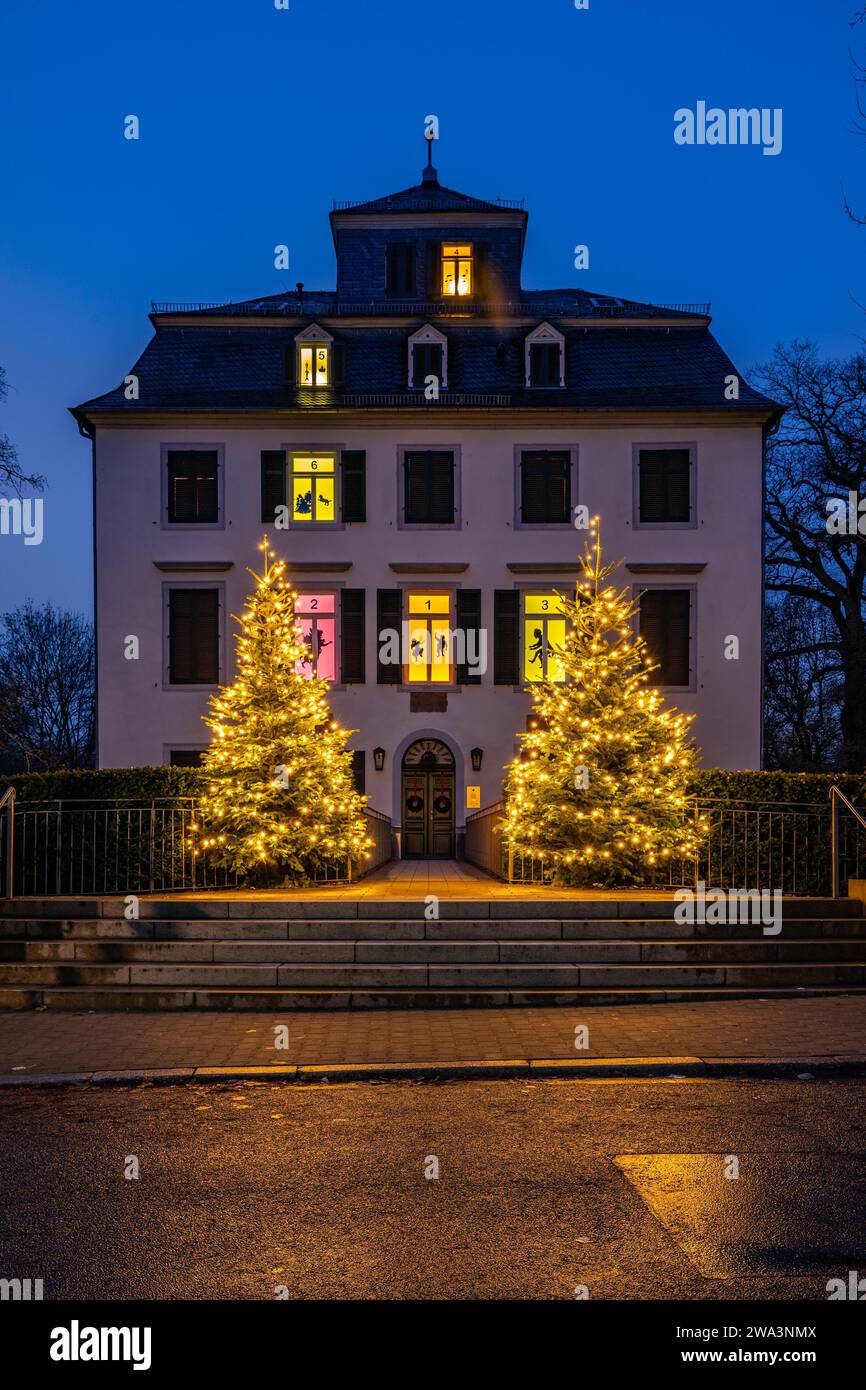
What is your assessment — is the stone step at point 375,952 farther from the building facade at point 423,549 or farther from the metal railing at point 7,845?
the building facade at point 423,549

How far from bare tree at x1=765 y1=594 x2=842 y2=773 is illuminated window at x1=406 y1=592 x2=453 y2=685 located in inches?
703

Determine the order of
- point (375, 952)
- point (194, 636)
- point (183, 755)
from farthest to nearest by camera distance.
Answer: point (194, 636) → point (183, 755) → point (375, 952)

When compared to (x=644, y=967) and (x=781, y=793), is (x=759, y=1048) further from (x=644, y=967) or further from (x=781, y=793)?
(x=781, y=793)

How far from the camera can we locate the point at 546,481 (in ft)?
93.0

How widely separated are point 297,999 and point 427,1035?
1706 millimetres

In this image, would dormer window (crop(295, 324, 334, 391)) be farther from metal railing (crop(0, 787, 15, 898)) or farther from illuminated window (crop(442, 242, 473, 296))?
metal railing (crop(0, 787, 15, 898))

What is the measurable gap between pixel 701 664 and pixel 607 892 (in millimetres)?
14889

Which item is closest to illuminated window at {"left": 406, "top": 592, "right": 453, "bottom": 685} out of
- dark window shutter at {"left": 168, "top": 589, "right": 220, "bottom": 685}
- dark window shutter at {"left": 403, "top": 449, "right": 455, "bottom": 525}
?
dark window shutter at {"left": 403, "top": 449, "right": 455, "bottom": 525}

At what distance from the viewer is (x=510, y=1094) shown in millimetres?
7781

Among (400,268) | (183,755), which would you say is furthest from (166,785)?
(400,268)

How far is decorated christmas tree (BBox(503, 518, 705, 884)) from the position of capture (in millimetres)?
14328

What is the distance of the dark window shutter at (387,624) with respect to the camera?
27906 millimetres

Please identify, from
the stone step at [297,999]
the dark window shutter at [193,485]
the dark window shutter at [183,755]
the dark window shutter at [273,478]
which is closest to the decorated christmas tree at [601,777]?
the stone step at [297,999]

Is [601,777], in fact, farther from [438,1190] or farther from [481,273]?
[481,273]
